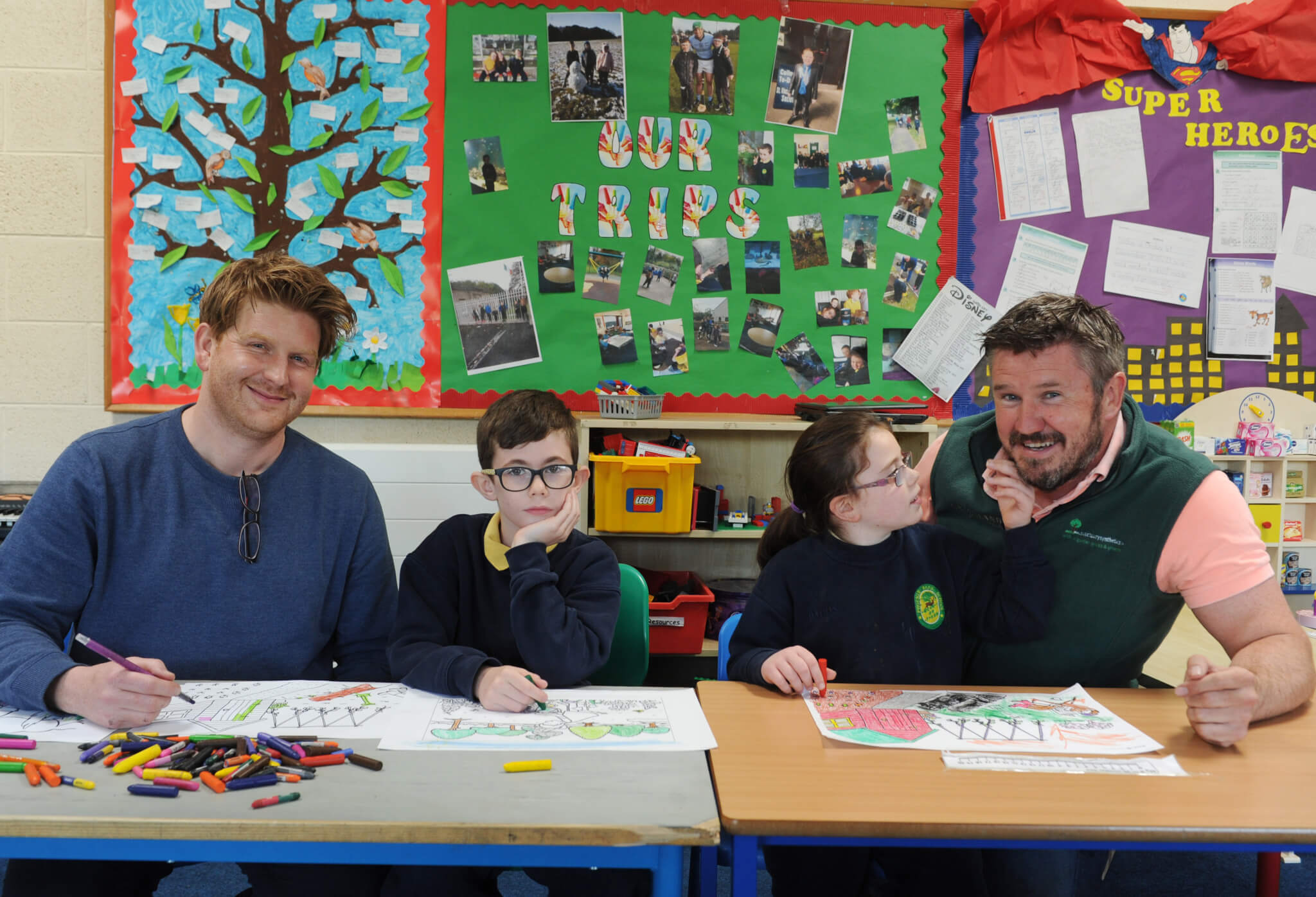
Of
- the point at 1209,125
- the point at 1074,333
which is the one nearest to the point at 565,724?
the point at 1074,333

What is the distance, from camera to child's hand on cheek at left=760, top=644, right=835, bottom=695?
1374mm

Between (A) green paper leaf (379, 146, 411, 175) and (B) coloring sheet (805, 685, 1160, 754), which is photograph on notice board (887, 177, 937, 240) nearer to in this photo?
(A) green paper leaf (379, 146, 411, 175)

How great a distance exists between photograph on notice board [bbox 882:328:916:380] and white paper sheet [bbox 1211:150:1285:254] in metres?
1.16

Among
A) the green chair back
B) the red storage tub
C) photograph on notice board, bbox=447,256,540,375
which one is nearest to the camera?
the green chair back

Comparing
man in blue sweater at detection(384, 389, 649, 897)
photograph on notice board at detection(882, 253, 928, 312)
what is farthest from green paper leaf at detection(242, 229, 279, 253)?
photograph on notice board at detection(882, 253, 928, 312)

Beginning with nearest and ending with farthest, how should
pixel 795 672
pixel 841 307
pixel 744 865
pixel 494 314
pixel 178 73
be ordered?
pixel 744 865 → pixel 795 672 → pixel 178 73 → pixel 494 314 → pixel 841 307

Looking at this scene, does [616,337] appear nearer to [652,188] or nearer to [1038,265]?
[652,188]

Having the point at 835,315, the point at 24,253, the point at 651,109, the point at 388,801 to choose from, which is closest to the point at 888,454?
the point at 388,801

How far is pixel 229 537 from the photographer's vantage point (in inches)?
60.0

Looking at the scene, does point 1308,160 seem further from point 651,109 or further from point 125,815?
point 125,815

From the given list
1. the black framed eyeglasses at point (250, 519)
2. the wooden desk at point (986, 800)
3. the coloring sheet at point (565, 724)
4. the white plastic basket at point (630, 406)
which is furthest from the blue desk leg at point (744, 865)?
the white plastic basket at point (630, 406)

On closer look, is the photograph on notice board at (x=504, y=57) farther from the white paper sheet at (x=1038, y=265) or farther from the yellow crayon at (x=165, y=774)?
the yellow crayon at (x=165, y=774)

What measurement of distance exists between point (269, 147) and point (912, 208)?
2158mm

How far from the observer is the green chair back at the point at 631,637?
1776 millimetres
